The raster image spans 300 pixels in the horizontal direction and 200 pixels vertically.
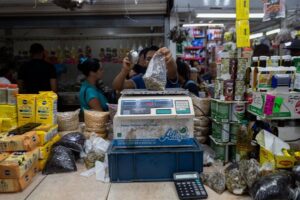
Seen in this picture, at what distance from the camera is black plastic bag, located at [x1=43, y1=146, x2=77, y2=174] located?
1.56 meters

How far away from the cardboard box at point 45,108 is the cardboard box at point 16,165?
0.41 m

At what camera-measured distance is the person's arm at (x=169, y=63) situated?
1811 mm

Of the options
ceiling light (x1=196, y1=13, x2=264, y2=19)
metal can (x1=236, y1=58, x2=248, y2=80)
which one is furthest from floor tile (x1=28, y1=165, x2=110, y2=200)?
ceiling light (x1=196, y1=13, x2=264, y2=19)

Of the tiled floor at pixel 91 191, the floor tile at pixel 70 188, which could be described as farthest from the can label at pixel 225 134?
the floor tile at pixel 70 188

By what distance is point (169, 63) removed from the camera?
2.02 m

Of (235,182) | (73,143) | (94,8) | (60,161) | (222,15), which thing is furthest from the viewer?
(222,15)

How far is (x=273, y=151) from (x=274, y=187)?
304 mm

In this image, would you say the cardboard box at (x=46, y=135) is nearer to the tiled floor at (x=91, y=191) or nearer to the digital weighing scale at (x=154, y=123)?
the tiled floor at (x=91, y=191)

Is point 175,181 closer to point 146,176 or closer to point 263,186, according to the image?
point 146,176

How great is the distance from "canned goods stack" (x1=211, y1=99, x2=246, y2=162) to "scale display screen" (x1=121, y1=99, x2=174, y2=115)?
1.34ft

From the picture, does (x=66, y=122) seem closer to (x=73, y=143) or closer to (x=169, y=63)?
(x=73, y=143)

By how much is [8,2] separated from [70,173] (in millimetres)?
2566

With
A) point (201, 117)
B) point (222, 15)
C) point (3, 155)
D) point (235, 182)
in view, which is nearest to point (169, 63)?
point (201, 117)

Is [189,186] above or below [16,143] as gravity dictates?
below
